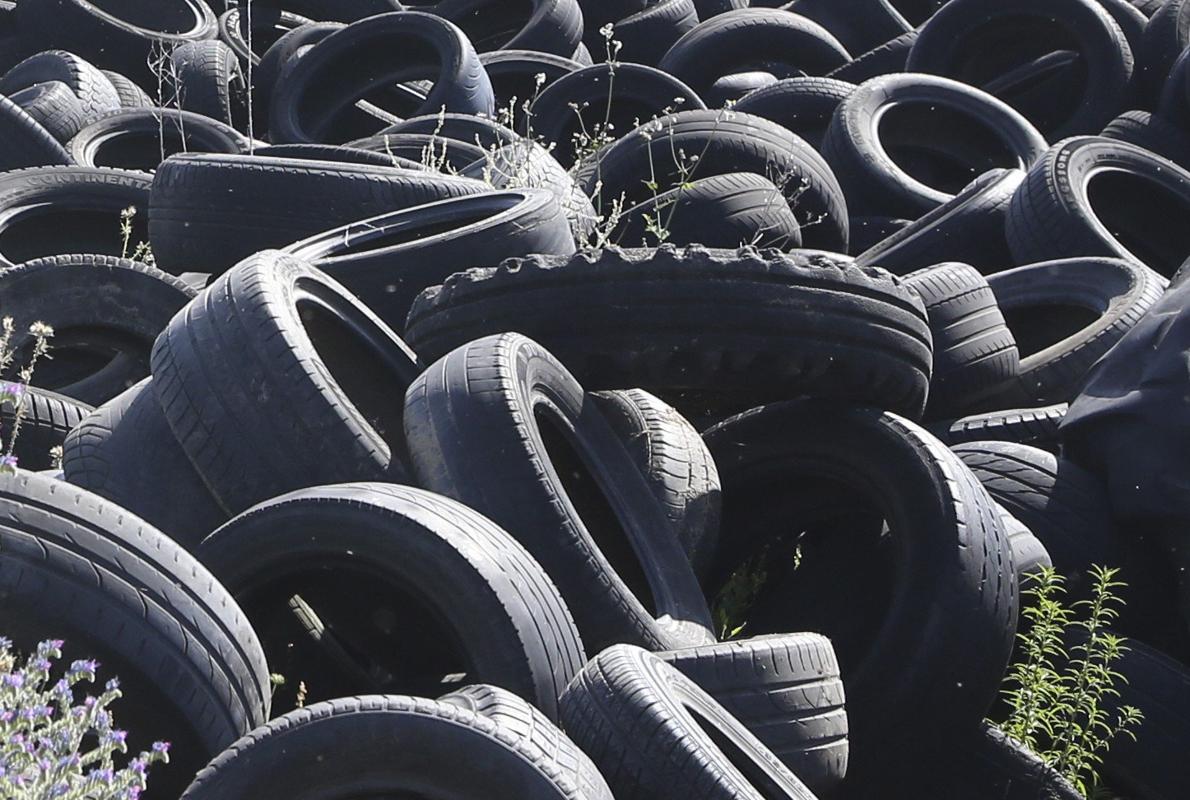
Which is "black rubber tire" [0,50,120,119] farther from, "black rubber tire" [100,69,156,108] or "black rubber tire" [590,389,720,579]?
"black rubber tire" [590,389,720,579]

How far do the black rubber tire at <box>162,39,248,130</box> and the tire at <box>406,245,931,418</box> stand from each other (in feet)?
17.6

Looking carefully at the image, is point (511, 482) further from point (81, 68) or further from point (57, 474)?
point (81, 68)

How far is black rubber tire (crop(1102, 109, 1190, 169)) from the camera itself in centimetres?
916

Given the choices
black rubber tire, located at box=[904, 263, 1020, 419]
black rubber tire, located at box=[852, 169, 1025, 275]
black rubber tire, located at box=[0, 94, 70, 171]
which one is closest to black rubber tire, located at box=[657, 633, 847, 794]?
black rubber tire, located at box=[904, 263, 1020, 419]

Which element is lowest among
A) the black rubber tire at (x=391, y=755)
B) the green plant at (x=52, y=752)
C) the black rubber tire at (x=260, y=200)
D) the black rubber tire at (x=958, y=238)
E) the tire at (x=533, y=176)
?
the black rubber tire at (x=958, y=238)

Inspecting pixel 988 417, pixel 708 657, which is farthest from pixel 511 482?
pixel 988 417

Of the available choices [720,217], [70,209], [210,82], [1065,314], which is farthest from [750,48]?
[70,209]

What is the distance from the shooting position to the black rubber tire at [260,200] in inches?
250

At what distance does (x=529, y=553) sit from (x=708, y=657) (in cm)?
50

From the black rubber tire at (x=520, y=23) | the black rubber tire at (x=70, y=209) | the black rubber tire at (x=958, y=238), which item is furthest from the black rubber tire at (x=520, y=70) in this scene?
the black rubber tire at (x=70, y=209)

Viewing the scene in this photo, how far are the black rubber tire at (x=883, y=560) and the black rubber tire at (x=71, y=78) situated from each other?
215 inches

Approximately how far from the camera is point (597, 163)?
809 cm

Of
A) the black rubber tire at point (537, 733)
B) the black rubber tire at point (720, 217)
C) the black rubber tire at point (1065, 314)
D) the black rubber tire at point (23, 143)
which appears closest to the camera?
the black rubber tire at point (537, 733)

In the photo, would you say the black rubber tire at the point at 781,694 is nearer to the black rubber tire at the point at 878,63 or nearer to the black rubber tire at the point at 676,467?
the black rubber tire at the point at 676,467
